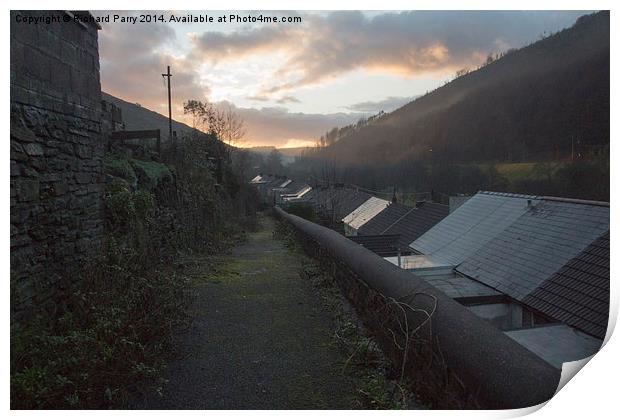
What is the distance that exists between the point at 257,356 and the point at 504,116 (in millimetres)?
34723

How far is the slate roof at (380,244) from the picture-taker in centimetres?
1300

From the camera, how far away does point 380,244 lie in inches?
534

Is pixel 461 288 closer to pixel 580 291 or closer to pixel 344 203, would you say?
pixel 580 291

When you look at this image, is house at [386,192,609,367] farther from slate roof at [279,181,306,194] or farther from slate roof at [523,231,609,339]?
slate roof at [279,181,306,194]

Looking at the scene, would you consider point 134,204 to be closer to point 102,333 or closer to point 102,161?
point 102,161

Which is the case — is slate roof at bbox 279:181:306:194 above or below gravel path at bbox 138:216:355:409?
above

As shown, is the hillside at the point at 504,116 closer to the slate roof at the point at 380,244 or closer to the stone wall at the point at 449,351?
the stone wall at the point at 449,351

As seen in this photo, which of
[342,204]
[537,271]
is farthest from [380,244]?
[342,204]

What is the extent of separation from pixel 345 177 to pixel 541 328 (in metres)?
43.6

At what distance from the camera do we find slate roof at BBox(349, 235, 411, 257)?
1300cm

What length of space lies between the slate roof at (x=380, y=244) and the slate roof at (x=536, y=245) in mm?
4126

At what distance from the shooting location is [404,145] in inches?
1956

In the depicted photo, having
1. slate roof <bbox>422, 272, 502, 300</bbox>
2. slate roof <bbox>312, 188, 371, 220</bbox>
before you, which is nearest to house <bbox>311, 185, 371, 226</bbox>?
slate roof <bbox>312, 188, 371, 220</bbox>

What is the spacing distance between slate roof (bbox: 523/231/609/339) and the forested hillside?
8.03 feet
